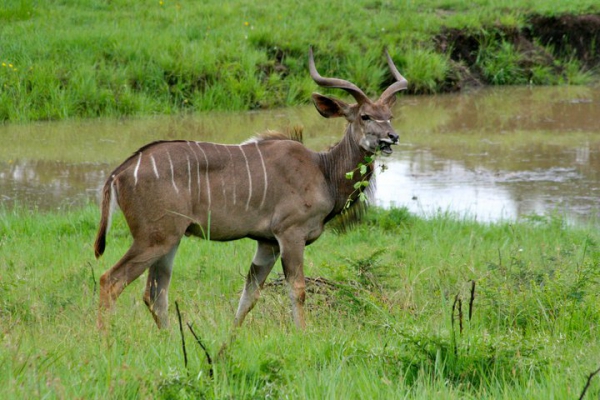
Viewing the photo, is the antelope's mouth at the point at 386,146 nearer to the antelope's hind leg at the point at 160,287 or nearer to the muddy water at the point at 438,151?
the antelope's hind leg at the point at 160,287

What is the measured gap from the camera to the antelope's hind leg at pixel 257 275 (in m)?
5.28

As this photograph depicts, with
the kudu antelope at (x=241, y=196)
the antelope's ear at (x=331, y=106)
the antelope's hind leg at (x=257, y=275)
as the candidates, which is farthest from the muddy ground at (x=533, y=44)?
the antelope's hind leg at (x=257, y=275)

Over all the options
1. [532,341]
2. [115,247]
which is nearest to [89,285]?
[115,247]

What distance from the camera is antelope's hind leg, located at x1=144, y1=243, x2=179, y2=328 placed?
17.3 ft

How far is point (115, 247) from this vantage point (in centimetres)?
675

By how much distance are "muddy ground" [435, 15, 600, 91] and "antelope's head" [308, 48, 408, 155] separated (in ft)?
25.8

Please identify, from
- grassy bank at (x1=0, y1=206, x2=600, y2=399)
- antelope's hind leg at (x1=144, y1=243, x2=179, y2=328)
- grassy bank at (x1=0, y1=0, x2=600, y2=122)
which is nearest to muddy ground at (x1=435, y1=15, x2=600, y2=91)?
grassy bank at (x1=0, y1=0, x2=600, y2=122)

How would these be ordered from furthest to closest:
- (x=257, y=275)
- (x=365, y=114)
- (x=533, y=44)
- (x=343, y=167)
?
(x=533, y=44)
(x=343, y=167)
(x=365, y=114)
(x=257, y=275)

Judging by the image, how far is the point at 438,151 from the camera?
33.9ft

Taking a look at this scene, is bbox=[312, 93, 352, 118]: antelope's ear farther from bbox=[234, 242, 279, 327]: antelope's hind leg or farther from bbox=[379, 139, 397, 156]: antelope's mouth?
bbox=[234, 242, 279, 327]: antelope's hind leg

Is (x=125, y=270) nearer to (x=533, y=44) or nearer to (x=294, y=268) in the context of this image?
(x=294, y=268)

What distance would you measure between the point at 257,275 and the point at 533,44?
10106 mm

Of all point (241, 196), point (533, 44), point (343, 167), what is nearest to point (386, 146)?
point (343, 167)

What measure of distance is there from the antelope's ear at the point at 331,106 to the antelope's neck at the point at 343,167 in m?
0.10
